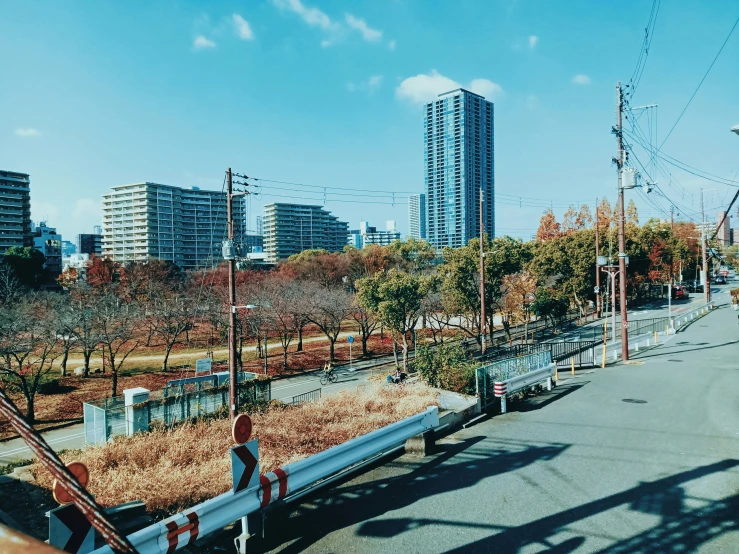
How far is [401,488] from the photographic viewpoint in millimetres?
6461

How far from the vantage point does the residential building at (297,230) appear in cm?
13450

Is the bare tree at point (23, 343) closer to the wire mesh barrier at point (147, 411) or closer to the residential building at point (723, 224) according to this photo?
the wire mesh barrier at point (147, 411)

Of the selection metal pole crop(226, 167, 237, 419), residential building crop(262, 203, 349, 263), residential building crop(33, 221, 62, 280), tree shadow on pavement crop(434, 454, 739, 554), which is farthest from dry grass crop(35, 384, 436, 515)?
residential building crop(262, 203, 349, 263)

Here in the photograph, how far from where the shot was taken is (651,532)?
525cm

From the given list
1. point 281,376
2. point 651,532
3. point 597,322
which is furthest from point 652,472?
point 597,322

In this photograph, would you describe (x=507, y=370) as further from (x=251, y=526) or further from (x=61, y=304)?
→ (x=61, y=304)

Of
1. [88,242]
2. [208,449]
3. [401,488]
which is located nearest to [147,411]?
[208,449]

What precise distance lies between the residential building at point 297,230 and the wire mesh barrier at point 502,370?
4771 inches

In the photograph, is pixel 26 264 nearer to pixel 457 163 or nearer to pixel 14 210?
pixel 14 210

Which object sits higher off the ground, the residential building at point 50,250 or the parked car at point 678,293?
the residential building at point 50,250

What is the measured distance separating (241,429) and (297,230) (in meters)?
135

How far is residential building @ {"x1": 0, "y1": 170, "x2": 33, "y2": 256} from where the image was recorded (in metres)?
72.3

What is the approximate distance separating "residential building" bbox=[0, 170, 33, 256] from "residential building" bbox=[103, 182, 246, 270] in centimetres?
2067

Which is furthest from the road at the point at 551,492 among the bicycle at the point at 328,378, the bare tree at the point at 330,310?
the bare tree at the point at 330,310
